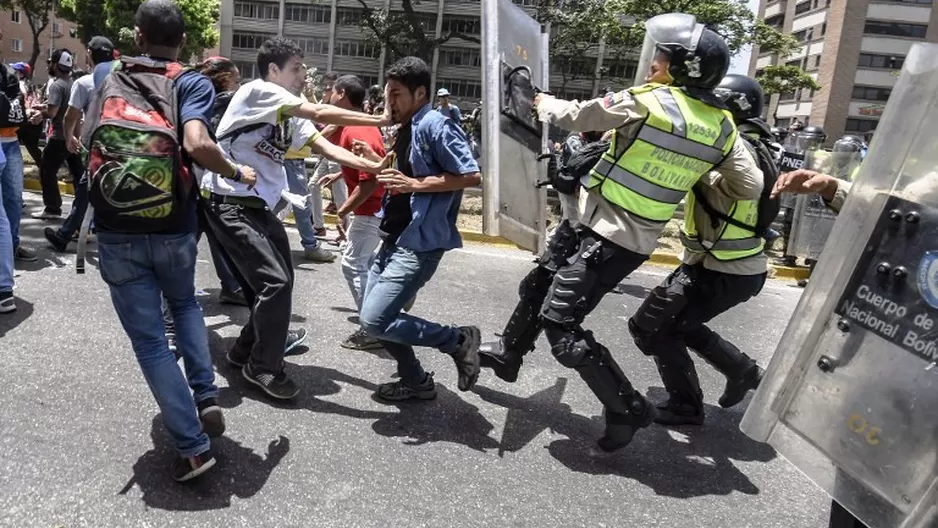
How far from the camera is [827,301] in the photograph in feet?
6.07

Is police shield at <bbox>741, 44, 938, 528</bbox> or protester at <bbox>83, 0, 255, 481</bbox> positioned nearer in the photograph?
police shield at <bbox>741, 44, 938, 528</bbox>

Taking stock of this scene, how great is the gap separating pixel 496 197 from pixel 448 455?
1194 mm

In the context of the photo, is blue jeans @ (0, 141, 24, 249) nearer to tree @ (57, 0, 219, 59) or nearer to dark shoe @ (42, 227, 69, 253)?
dark shoe @ (42, 227, 69, 253)

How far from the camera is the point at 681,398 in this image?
384 cm

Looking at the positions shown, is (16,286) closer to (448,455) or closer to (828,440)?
(448,455)

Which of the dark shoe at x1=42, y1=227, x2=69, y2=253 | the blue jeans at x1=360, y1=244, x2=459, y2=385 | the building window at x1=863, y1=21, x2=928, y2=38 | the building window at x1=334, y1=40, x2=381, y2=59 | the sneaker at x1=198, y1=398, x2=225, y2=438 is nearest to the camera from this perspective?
the sneaker at x1=198, y1=398, x2=225, y2=438

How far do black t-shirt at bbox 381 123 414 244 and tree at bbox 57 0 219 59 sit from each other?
1223 inches

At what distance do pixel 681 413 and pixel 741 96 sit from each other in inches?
67.5

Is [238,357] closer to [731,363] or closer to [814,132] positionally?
[731,363]

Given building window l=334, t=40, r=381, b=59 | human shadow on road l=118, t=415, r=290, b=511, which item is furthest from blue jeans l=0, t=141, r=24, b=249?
building window l=334, t=40, r=381, b=59

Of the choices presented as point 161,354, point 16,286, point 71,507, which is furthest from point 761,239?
point 16,286

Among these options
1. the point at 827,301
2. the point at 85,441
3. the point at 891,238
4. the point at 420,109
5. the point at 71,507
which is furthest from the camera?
the point at 420,109

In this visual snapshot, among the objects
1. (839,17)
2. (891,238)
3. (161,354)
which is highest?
(839,17)

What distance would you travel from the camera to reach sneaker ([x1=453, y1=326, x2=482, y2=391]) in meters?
3.58
